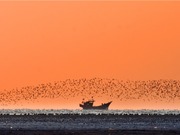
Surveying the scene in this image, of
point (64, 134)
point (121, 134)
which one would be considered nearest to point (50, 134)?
point (64, 134)

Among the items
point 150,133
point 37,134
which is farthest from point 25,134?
point 150,133

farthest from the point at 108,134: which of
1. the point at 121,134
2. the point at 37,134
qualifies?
the point at 37,134

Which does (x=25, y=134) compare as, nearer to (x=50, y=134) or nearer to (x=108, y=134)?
(x=50, y=134)

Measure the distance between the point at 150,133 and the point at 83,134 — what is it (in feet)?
25.0

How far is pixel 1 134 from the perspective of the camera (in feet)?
312

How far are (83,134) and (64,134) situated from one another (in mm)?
2250

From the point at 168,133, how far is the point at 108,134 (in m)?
6.69

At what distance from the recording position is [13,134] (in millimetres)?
96500

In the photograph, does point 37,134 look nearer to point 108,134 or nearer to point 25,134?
point 25,134

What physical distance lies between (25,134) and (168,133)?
15.9m

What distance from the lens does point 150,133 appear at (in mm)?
97562

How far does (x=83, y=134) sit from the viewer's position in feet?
321

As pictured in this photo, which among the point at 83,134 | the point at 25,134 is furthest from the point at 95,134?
the point at 25,134

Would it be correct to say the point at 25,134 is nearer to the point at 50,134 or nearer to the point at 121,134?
the point at 50,134
